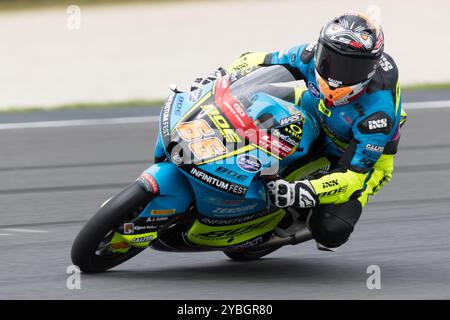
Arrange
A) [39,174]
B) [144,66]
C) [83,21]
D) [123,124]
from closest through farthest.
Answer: [39,174]
[123,124]
[144,66]
[83,21]

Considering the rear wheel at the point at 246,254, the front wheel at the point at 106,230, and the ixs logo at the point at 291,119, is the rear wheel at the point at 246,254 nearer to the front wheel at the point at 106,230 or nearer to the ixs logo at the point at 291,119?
the front wheel at the point at 106,230

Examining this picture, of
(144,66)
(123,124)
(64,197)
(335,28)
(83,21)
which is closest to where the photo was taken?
(335,28)

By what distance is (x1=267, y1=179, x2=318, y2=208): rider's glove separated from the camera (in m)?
5.61

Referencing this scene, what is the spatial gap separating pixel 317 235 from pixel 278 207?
0.84 ft

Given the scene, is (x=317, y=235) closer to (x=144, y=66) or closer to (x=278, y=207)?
(x=278, y=207)

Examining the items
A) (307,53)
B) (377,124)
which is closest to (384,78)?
(377,124)

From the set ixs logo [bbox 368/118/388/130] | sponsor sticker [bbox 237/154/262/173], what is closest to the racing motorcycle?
sponsor sticker [bbox 237/154/262/173]

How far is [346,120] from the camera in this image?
5.80 m

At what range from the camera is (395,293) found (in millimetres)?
5742

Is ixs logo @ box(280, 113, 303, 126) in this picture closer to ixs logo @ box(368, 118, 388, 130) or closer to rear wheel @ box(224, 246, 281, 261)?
ixs logo @ box(368, 118, 388, 130)

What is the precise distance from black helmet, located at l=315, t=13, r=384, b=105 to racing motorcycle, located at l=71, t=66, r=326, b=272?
9.4 inches

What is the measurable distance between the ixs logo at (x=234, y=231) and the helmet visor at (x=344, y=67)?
0.90m

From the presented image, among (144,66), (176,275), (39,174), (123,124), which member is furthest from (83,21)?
(176,275)

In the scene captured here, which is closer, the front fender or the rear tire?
the front fender
